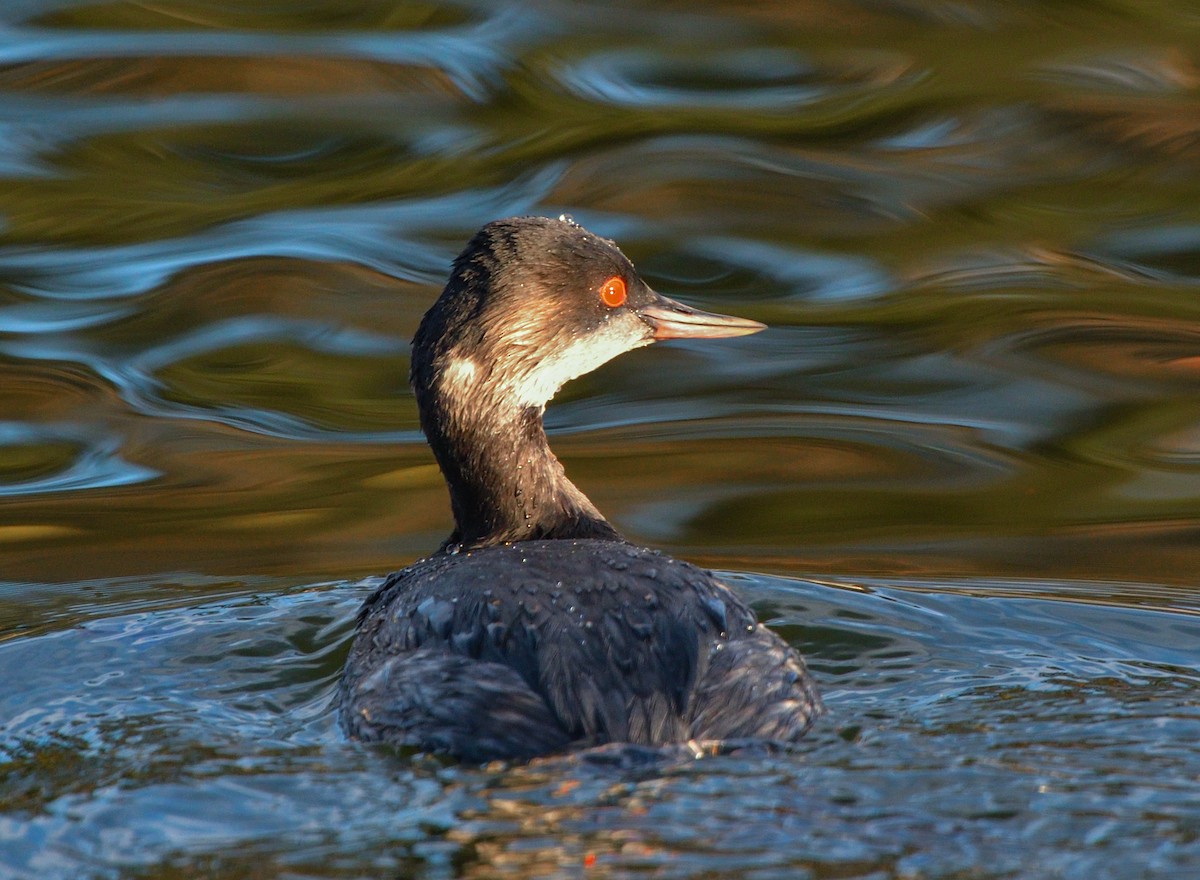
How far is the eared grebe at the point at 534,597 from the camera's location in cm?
454

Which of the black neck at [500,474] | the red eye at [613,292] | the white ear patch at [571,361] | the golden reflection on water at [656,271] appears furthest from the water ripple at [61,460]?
the red eye at [613,292]

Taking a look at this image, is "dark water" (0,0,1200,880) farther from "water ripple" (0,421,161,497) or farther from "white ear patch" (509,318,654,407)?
"white ear patch" (509,318,654,407)

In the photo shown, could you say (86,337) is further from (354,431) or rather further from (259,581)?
(259,581)

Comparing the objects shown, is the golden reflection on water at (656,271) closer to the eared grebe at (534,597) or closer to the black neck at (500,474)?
the black neck at (500,474)

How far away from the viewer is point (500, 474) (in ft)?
19.5

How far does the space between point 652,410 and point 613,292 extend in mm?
1568

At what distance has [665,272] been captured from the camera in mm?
9117

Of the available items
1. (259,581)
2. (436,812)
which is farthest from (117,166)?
(436,812)

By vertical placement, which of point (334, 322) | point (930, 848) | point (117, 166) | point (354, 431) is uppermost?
point (117, 166)

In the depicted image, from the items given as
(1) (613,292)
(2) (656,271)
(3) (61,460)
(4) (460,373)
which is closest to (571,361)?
(1) (613,292)

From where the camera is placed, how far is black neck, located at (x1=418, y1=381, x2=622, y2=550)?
5906mm

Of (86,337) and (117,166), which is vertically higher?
(117,166)

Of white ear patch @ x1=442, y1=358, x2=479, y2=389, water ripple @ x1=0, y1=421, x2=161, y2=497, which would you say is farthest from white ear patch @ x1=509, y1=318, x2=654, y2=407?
water ripple @ x1=0, y1=421, x2=161, y2=497

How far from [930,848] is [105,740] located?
86.3 inches
